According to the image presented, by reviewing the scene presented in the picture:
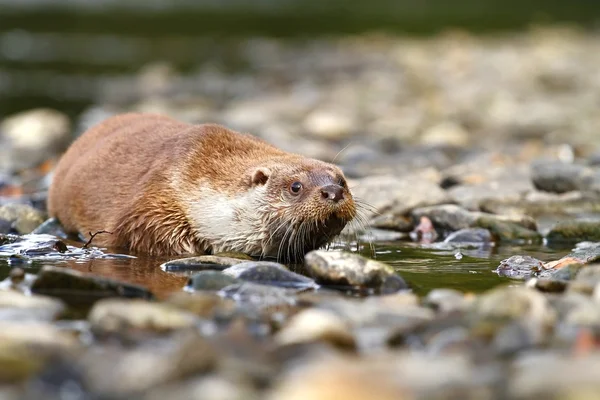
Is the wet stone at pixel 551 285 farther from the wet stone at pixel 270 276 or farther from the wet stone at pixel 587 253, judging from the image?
the wet stone at pixel 270 276

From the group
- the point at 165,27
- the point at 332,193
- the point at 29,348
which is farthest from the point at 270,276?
the point at 165,27

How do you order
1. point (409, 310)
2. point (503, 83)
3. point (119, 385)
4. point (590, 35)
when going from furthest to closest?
point (590, 35) < point (503, 83) < point (409, 310) < point (119, 385)

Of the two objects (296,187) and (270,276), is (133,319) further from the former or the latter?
(296,187)

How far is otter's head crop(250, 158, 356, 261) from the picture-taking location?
21.6 feet

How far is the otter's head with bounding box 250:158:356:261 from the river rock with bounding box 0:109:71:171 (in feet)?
18.0

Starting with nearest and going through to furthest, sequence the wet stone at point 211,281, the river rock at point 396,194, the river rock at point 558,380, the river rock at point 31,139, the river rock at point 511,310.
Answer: the river rock at point 558,380
the river rock at point 511,310
the wet stone at point 211,281
the river rock at point 396,194
the river rock at point 31,139

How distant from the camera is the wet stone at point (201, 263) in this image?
6395 mm

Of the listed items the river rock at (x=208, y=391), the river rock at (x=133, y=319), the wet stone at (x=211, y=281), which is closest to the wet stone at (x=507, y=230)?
the wet stone at (x=211, y=281)

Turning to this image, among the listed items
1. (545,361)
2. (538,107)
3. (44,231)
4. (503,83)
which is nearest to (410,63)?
(503,83)

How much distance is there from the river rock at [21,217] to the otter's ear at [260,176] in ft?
6.93

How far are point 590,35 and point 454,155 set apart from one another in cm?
1907

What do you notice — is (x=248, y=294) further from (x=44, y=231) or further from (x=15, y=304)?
(x=44, y=231)

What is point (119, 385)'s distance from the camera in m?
3.60

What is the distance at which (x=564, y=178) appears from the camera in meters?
9.17
